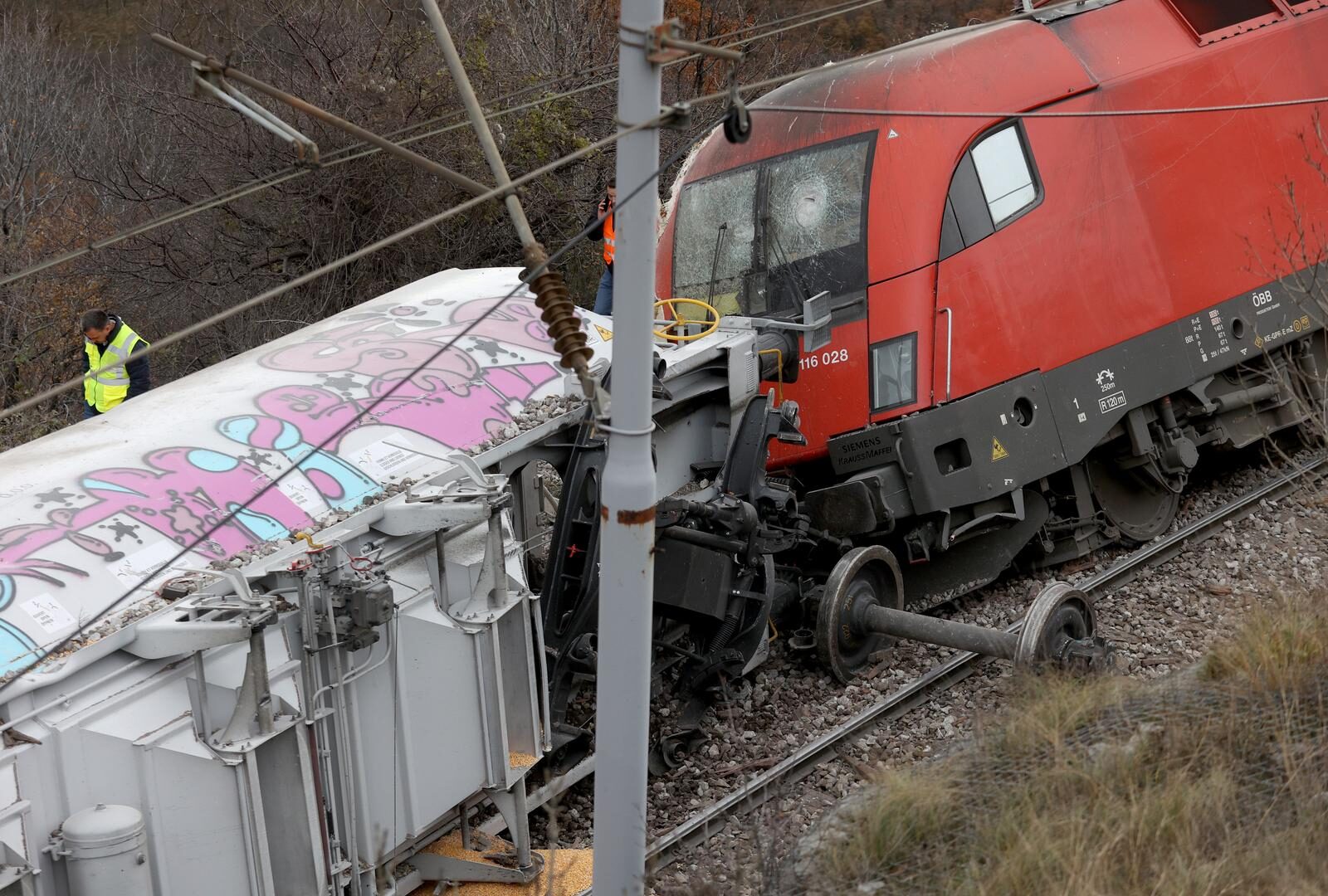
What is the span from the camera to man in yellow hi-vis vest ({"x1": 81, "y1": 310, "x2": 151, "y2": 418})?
9070 mm

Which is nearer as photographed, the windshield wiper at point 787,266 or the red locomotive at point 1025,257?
the red locomotive at point 1025,257

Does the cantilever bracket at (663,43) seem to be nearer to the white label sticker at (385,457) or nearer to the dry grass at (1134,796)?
the white label sticker at (385,457)

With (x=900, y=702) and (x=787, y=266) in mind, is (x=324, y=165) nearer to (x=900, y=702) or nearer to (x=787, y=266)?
(x=787, y=266)

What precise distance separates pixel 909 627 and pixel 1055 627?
834 millimetres

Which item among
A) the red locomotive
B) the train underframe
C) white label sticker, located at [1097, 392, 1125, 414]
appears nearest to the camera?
the train underframe

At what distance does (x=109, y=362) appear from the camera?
361 inches

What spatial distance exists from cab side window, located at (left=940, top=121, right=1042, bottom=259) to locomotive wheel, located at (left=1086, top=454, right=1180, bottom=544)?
6.95ft

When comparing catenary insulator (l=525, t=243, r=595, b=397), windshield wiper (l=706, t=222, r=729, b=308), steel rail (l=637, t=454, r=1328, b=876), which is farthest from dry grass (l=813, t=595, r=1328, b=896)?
windshield wiper (l=706, t=222, r=729, b=308)

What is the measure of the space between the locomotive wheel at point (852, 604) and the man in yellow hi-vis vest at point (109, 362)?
490cm

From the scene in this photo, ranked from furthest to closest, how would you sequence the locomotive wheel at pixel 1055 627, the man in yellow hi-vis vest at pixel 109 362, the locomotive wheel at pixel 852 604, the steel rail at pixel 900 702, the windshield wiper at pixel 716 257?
the windshield wiper at pixel 716 257 → the man in yellow hi-vis vest at pixel 109 362 → the locomotive wheel at pixel 852 604 → the locomotive wheel at pixel 1055 627 → the steel rail at pixel 900 702

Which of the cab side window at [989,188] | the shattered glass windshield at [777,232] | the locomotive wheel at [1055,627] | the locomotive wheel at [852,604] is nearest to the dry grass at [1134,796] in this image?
the locomotive wheel at [1055,627]

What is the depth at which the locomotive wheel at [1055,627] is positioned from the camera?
24.1 feet

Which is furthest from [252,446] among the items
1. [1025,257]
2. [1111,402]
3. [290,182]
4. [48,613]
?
[290,182]

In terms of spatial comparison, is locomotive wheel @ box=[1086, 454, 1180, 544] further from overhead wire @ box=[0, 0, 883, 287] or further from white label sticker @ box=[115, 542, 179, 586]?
white label sticker @ box=[115, 542, 179, 586]
